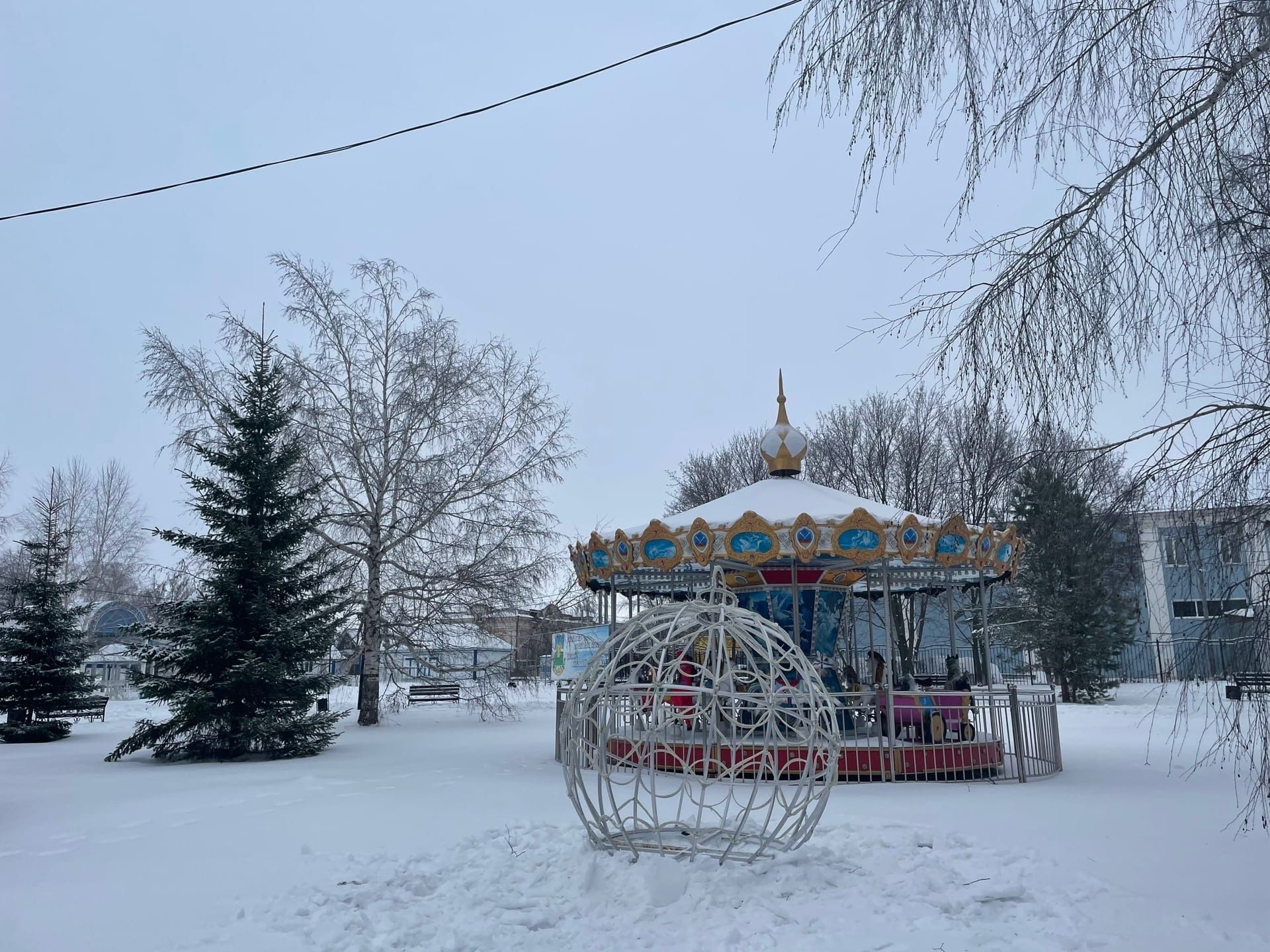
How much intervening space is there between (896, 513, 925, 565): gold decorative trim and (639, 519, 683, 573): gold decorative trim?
265 cm

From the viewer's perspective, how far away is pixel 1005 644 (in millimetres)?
27844

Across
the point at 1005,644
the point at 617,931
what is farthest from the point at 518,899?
the point at 1005,644

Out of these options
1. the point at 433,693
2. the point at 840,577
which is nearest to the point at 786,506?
the point at 840,577

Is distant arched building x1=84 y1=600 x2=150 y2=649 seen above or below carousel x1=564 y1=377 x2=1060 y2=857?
above

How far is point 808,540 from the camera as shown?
1119 centimetres

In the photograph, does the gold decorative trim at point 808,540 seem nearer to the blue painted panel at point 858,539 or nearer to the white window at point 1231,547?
the blue painted panel at point 858,539

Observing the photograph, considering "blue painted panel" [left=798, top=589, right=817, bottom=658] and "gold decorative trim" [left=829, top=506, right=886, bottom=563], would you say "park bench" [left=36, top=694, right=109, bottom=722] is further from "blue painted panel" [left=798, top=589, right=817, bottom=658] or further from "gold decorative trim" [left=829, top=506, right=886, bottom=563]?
"gold decorative trim" [left=829, top=506, right=886, bottom=563]

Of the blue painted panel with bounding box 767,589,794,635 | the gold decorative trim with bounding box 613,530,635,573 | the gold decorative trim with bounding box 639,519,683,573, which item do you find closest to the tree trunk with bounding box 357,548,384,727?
the gold decorative trim with bounding box 613,530,635,573

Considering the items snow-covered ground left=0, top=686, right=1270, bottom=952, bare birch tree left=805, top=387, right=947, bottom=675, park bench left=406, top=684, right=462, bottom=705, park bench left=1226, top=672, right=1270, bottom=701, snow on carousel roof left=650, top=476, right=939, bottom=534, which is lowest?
snow-covered ground left=0, top=686, right=1270, bottom=952

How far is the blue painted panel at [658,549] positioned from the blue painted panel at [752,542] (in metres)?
0.81

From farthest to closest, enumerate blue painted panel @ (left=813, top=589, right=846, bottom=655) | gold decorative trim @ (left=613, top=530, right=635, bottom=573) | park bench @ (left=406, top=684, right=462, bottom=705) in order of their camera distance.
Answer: park bench @ (left=406, top=684, right=462, bottom=705) → blue painted panel @ (left=813, top=589, right=846, bottom=655) → gold decorative trim @ (left=613, top=530, right=635, bottom=573)

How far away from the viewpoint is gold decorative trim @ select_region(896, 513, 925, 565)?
440 inches

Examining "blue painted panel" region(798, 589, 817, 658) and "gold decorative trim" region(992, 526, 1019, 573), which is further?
"blue painted panel" region(798, 589, 817, 658)

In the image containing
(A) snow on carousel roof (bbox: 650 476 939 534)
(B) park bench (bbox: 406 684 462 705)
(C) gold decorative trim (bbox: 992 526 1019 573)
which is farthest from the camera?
(B) park bench (bbox: 406 684 462 705)
